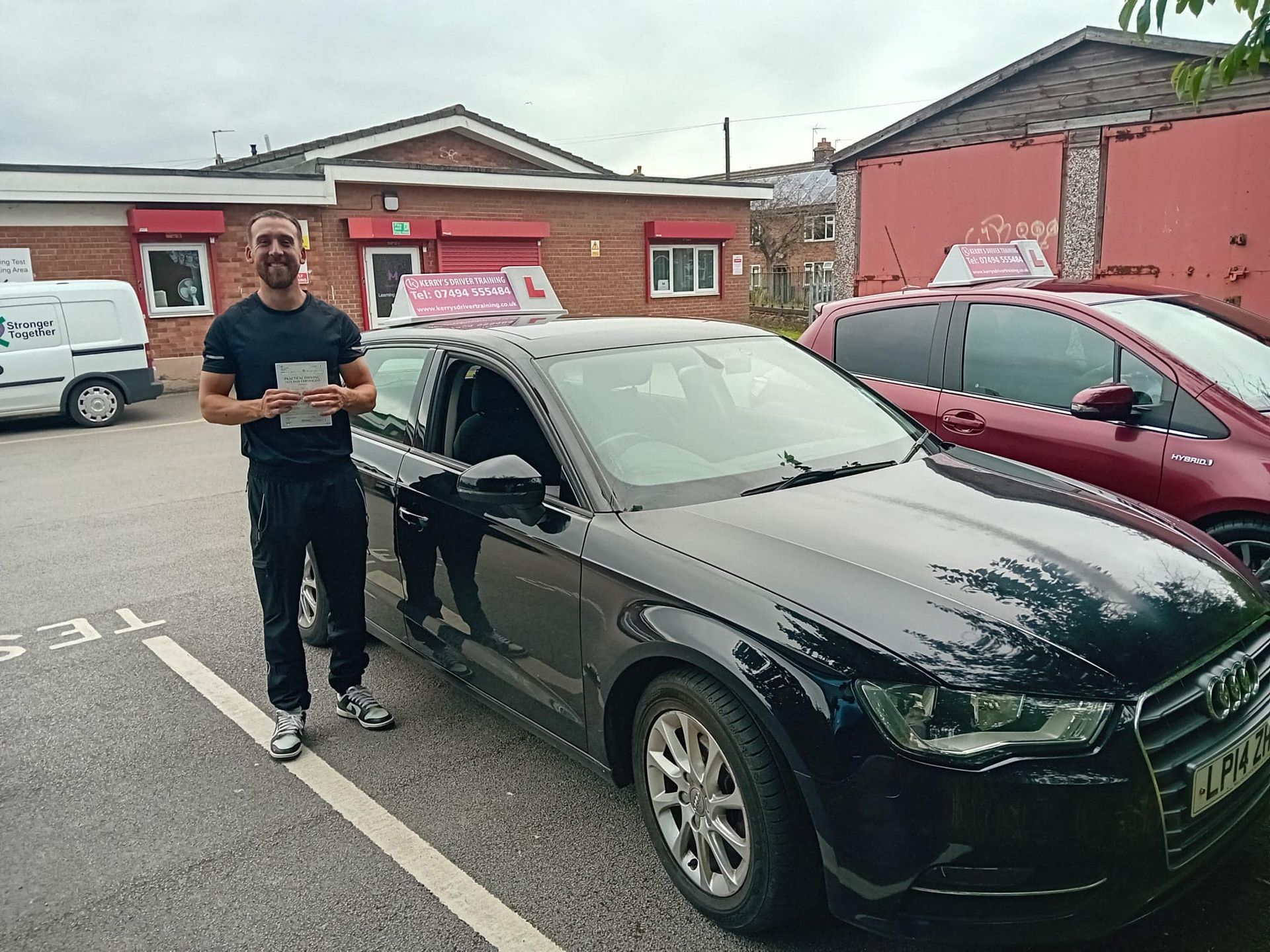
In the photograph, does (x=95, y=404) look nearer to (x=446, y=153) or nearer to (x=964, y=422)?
(x=446, y=153)

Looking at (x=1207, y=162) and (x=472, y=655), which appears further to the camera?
(x=1207, y=162)

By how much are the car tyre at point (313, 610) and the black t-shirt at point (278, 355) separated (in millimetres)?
1159

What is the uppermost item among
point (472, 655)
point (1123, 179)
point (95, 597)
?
point (1123, 179)

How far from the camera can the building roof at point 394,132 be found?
65.9 feet

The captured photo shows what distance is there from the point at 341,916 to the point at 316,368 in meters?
1.81

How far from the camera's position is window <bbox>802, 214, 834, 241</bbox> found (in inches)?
1368

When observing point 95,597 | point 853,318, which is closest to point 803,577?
point 853,318

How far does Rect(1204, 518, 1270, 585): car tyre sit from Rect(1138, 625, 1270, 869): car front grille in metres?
1.78

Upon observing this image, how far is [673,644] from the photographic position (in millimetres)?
2395

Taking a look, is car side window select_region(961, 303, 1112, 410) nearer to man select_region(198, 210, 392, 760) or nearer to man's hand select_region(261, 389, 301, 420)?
man select_region(198, 210, 392, 760)

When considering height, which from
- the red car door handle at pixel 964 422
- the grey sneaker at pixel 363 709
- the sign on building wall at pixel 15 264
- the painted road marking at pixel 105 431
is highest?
the sign on building wall at pixel 15 264

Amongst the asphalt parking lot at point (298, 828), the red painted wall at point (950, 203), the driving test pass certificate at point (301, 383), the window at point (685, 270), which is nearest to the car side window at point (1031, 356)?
the asphalt parking lot at point (298, 828)

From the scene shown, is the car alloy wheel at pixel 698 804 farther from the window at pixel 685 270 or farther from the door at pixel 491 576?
the window at pixel 685 270

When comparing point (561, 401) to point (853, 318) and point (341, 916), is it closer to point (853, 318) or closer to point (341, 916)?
point (341, 916)
